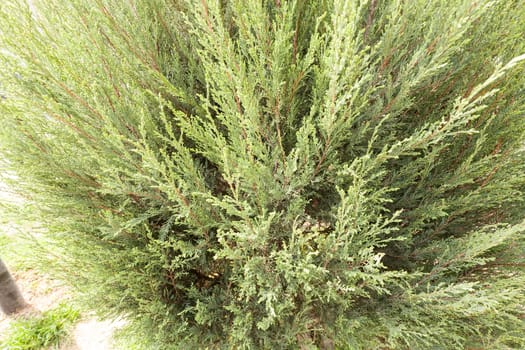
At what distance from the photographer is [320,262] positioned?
2225 millimetres

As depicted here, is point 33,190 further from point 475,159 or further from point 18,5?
point 475,159

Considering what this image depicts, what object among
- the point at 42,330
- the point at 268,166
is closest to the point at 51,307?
the point at 42,330

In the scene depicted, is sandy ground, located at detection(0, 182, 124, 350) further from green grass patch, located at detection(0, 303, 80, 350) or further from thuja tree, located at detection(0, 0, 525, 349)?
thuja tree, located at detection(0, 0, 525, 349)

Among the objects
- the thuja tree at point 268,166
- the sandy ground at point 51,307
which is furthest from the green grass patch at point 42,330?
the thuja tree at point 268,166

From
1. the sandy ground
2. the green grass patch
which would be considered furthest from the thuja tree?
the green grass patch

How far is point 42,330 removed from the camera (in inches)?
173

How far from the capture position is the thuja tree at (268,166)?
2.01 metres

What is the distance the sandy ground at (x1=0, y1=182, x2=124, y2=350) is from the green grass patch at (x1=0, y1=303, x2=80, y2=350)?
0.46 feet

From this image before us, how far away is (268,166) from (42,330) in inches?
192

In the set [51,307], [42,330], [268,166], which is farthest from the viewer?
[51,307]

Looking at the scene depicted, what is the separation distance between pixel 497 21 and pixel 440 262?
195 cm

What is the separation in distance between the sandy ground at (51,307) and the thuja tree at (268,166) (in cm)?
243

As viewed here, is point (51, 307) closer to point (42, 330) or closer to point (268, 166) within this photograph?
point (42, 330)

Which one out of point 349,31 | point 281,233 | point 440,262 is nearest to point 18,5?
point 349,31
